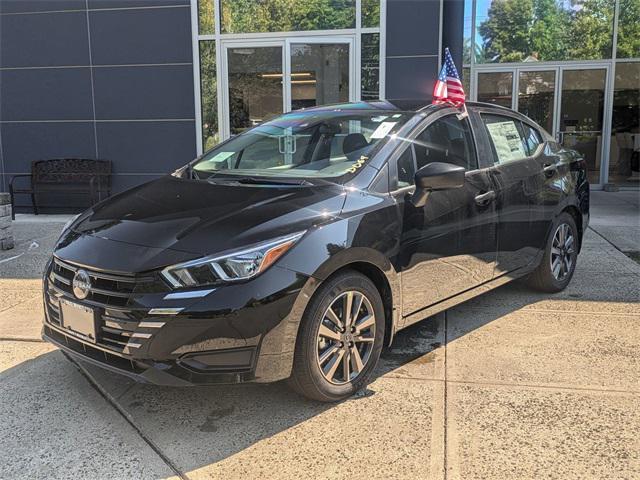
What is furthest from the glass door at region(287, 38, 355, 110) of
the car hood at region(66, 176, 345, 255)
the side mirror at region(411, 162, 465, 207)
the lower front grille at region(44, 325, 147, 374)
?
the lower front grille at region(44, 325, 147, 374)

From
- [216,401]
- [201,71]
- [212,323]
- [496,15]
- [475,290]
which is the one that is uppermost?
[496,15]

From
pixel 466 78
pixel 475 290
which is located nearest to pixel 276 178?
pixel 475 290

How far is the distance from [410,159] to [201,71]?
7.23 m

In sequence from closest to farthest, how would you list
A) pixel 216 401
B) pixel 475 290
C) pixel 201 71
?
1. pixel 216 401
2. pixel 475 290
3. pixel 201 71

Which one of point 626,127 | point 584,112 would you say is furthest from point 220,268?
point 626,127

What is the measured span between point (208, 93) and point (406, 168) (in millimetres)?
7239

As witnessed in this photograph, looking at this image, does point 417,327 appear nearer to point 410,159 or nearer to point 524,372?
point 524,372

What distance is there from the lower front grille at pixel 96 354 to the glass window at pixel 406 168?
5.92 feet

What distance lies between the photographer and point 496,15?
12328mm

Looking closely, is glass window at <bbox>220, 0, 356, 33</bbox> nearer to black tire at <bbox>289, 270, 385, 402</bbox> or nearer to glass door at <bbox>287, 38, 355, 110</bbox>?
glass door at <bbox>287, 38, 355, 110</bbox>

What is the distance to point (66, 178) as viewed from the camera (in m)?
10.4

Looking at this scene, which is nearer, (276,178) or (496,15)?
(276,178)

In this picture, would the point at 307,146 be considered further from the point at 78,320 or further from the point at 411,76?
the point at 411,76

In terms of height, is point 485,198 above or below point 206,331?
above
